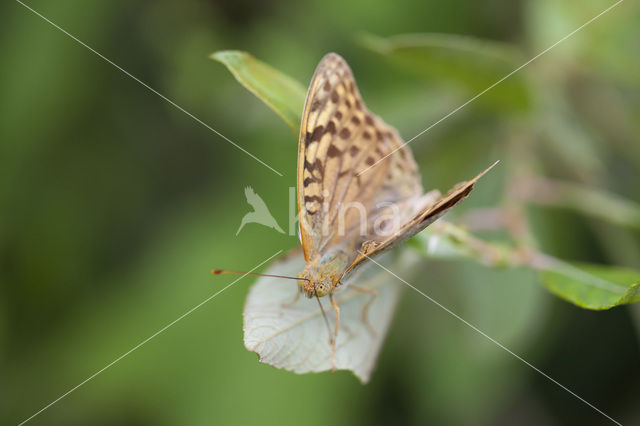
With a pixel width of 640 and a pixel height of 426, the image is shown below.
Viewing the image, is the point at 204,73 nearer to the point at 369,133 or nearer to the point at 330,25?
the point at 330,25

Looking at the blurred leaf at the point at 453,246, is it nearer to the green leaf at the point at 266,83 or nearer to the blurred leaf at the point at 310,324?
the blurred leaf at the point at 310,324

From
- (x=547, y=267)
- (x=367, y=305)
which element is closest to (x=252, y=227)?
(x=367, y=305)

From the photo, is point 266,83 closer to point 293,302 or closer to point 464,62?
point 293,302

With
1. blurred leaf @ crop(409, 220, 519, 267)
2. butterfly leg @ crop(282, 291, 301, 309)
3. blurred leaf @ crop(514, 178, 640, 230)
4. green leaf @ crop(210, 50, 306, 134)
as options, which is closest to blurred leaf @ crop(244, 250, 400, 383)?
butterfly leg @ crop(282, 291, 301, 309)

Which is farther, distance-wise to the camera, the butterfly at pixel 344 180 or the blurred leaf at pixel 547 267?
the butterfly at pixel 344 180

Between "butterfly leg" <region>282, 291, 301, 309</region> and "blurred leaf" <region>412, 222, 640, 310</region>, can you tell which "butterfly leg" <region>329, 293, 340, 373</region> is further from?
"blurred leaf" <region>412, 222, 640, 310</region>

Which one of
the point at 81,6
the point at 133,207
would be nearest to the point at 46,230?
the point at 133,207

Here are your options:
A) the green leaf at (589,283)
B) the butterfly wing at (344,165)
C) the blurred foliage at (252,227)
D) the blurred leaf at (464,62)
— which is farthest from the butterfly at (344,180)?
the blurred foliage at (252,227)
